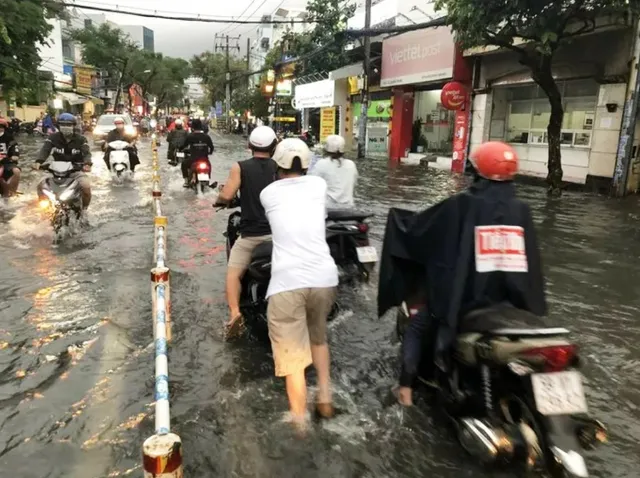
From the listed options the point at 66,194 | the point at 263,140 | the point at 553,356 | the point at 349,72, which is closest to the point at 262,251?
the point at 263,140

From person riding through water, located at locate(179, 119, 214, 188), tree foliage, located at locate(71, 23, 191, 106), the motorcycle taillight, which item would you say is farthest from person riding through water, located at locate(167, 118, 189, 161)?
tree foliage, located at locate(71, 23, 191, 106)

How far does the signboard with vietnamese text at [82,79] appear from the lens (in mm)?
51750

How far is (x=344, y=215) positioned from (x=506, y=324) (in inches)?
123

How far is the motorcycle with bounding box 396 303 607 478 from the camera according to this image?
2637 millimetres

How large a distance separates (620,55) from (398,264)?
43.0 ft

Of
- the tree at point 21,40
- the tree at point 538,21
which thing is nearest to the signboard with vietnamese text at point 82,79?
the tree at point 21,40

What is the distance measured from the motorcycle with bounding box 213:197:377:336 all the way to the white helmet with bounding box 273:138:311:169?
1.10 m

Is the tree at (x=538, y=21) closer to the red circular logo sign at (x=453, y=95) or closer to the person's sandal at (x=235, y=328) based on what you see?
the red circular logo sign at (x=453, y=95)

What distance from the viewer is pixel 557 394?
104 inches

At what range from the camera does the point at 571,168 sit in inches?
627

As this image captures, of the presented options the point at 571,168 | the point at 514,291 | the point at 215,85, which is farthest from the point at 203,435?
the point at 215,85

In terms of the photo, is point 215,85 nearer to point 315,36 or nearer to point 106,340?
point 315,36

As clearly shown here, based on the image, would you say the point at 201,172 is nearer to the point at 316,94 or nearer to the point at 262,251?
the point at 262,251

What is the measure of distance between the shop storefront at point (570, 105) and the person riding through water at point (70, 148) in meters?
12.2
